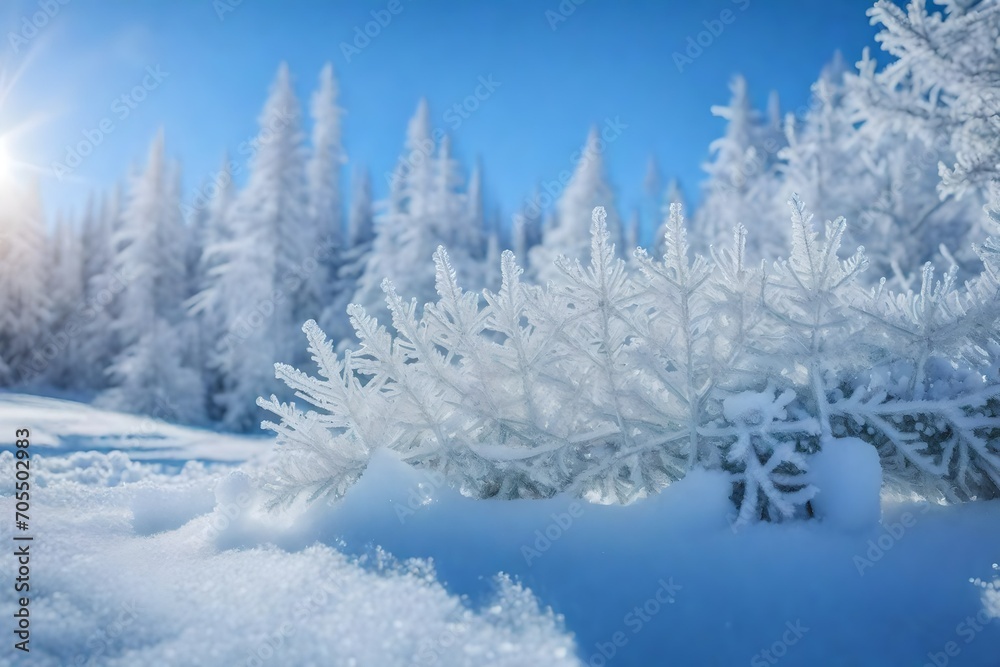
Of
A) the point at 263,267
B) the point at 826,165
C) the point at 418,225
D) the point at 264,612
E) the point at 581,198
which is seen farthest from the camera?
the point at 581,198

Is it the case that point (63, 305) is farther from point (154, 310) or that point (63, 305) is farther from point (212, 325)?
point (212, 325)

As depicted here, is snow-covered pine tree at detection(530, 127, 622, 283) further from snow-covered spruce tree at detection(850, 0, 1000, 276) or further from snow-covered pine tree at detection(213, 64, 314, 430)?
snow-covered spruce tree at detection(850, 0, 1000, 276)

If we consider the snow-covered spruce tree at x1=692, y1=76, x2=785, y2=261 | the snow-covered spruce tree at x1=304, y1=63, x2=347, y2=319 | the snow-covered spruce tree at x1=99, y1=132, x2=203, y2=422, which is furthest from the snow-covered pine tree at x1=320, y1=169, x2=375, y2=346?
the snow-covered spruce tree at x1=692, y1=76, x2=785, y2=261

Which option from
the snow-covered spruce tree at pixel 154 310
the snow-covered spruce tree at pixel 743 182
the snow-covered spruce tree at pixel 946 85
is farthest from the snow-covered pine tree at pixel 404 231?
the snow-covered spruce tree at pixel 946 85

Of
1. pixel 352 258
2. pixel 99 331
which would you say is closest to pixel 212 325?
pixel 99 331

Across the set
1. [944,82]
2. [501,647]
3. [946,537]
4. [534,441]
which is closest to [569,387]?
[534,441]

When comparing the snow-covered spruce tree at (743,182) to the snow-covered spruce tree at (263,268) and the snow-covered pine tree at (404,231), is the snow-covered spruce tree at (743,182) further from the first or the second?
the snow-covered spruce tree at (263,268)
